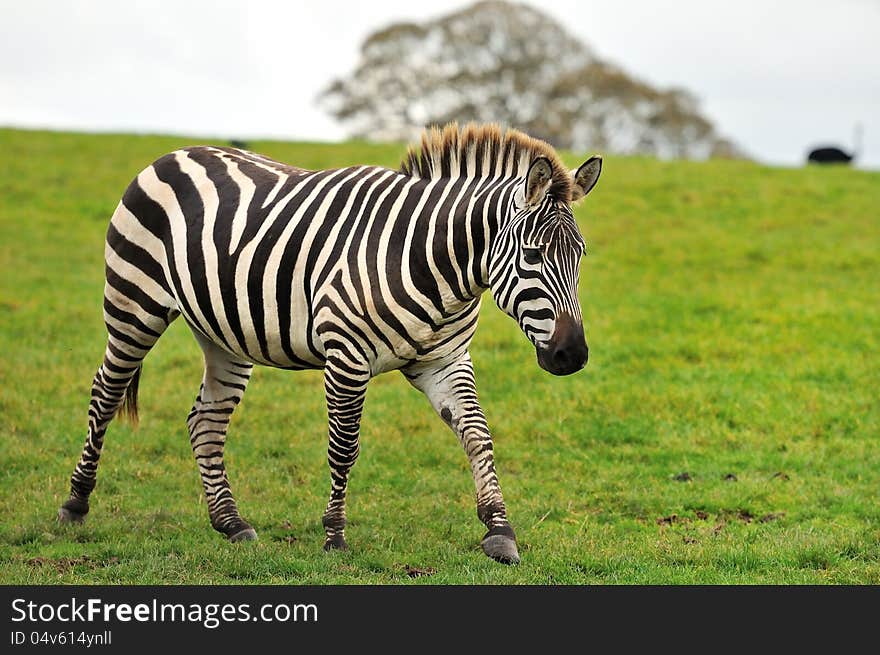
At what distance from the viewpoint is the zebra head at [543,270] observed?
6.46 meters

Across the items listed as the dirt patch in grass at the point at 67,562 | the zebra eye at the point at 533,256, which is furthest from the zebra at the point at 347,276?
the dirt patch in grass at the point at 67,562

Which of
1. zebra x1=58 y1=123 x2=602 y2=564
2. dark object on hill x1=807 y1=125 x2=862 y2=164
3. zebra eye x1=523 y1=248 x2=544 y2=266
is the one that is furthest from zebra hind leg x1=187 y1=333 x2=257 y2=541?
dark object on hill x1=807 y1=125 x2=862 y2=164

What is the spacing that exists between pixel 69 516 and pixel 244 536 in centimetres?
150

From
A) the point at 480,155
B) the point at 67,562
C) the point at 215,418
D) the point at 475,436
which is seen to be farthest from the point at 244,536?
the point at 480,155

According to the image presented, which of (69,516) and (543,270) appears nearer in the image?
(543,270)

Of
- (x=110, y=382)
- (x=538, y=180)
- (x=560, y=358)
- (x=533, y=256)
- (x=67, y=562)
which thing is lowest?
(x=67, y=562)

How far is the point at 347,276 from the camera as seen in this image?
714cm

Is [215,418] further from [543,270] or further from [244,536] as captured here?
[543,270]

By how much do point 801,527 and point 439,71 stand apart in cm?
3468

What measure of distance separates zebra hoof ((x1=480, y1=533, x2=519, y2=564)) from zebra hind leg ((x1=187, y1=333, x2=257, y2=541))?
199 cm

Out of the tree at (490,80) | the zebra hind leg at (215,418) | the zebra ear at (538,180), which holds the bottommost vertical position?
the zebra hind leg at (215,418)

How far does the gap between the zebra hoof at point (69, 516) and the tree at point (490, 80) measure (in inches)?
1313

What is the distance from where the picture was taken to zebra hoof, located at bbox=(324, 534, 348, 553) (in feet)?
24.6

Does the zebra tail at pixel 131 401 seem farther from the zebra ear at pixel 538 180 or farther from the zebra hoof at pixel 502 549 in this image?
the zebra ear at pixel 538 180
